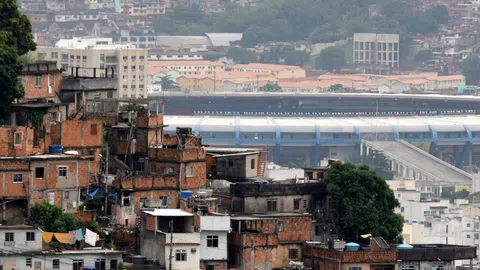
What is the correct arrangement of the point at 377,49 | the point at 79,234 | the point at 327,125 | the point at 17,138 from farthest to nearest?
the point at 377,49 → the point at 327,125 → the point at 17,138 → the point at 79,234

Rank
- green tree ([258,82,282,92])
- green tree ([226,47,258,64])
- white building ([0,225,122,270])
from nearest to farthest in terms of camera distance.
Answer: white building ([0,225,122,270]) → green tree ([258,82,282,92]) → green tree ([226,47,258,64])

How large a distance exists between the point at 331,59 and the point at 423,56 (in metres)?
8.50

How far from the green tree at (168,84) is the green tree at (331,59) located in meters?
24.6

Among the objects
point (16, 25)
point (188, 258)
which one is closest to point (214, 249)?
point (188, 258)

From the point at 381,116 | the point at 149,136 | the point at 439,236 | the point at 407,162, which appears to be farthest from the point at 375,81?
the point at 149,136

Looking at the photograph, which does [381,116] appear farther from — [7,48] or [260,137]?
[7,48]

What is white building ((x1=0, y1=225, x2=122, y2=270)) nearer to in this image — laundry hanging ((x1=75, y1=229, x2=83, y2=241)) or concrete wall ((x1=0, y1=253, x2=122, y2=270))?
concrete wall ((x1=0, y1=253, x2=122, y2=270))

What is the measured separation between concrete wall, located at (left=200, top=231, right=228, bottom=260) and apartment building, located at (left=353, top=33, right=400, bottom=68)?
148 metres

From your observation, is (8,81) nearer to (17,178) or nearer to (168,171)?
(168,171)

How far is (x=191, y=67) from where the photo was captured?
575ft

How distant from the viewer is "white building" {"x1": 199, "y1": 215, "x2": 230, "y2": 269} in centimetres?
3812

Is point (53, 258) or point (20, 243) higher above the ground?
point (20, 243)

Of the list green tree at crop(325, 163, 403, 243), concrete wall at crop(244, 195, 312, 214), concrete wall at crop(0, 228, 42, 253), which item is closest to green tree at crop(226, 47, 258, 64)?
green tree at crop(325, 163, 403, 243)

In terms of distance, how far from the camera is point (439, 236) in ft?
228
